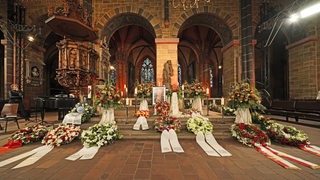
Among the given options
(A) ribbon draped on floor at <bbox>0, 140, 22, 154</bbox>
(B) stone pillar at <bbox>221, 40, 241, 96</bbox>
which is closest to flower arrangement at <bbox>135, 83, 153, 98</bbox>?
(A) ribbon draped on floor at <bbox>0, 140, 22, 154</bbox>

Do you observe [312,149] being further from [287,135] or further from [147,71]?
[147,71]

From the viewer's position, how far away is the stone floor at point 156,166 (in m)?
2.30

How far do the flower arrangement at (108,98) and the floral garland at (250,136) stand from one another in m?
3.77

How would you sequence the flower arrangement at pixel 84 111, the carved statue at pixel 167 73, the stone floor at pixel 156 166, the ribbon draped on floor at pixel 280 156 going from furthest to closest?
the carved statue at pixel 167 73
the flower arrangement at pixel 84 111
the ribbon draped on floor at pixel 280 156
the stone floor at pixel 156 166

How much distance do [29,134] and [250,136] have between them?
6161 millimetres

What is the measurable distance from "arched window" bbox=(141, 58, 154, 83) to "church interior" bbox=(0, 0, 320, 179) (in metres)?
11.5

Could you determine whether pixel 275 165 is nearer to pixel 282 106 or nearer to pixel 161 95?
pixel 161 95

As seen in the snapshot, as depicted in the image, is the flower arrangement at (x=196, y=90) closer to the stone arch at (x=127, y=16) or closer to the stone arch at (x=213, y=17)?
the stone arch at (x=213, y=17)

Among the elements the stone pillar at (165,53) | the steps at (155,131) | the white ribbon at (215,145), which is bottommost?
the white ribbon at (215,145)

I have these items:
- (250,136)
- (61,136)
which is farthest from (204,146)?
(61,136)

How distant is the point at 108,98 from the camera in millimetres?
4422

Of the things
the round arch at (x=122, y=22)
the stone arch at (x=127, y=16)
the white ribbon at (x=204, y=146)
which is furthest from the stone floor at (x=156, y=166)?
the round arch at (x=122, y=22)

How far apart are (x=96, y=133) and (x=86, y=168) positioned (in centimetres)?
123

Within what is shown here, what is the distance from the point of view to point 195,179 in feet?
7.20
